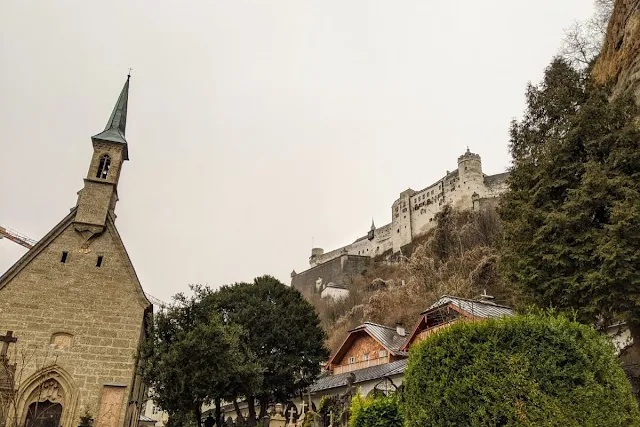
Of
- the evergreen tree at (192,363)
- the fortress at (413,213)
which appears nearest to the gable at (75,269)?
the evergreen tree at (192,363)

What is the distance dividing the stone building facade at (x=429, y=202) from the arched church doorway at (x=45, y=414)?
2411 inches

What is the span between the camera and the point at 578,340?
26.4 ft

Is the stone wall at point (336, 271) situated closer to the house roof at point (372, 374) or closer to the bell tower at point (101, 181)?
the house roof at point (372, 374)

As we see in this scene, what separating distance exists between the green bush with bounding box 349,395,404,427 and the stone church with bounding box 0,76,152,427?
11.7 m

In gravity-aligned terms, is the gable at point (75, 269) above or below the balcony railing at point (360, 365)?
above

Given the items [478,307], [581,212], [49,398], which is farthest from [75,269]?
[581,212]

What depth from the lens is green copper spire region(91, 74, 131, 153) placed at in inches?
1006

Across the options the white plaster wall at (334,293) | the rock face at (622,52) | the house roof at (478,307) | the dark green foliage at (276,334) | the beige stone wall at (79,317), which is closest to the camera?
the rock face at (622,52)

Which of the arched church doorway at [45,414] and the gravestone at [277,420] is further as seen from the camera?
the gravestone at [277,420]

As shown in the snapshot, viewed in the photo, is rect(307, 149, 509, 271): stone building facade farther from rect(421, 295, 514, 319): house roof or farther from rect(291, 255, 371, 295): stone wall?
rect(421, 295, 514, 319): house roof

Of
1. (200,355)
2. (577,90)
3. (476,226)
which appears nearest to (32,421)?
(200,355)

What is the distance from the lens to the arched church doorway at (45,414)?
1908 centimetres

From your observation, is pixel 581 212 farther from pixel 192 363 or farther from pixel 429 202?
pixel 429 202

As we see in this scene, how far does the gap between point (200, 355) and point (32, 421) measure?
723 cm
